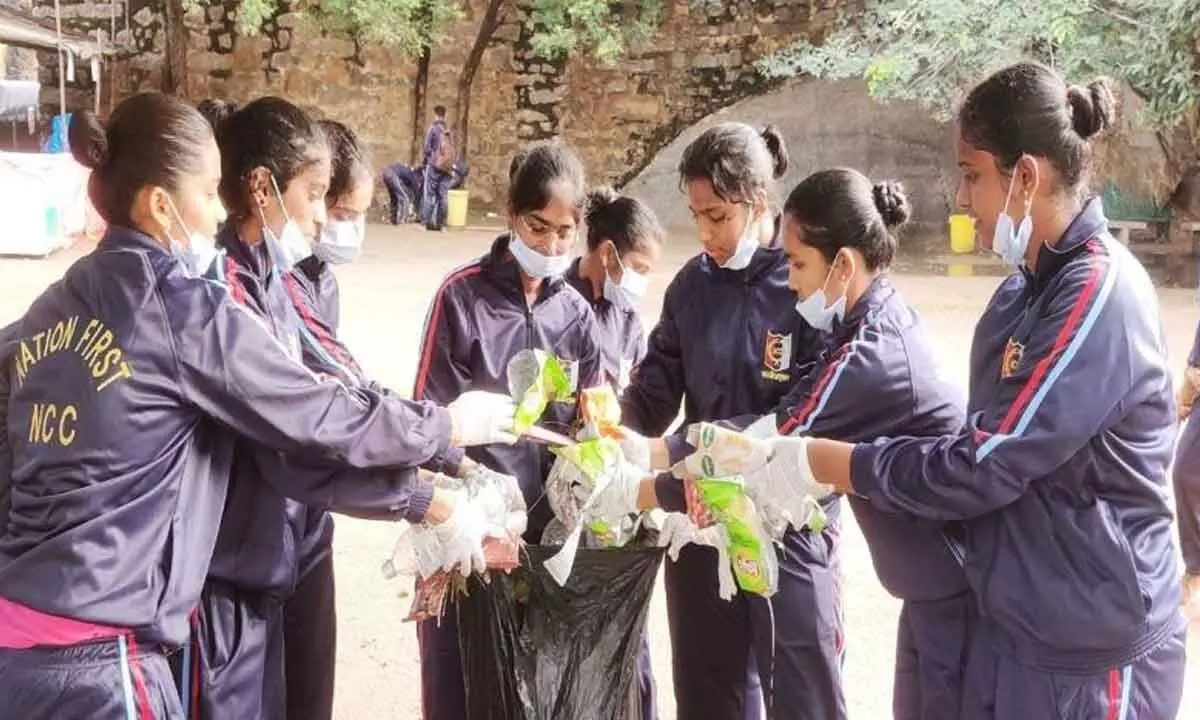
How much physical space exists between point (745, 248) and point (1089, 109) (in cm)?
91

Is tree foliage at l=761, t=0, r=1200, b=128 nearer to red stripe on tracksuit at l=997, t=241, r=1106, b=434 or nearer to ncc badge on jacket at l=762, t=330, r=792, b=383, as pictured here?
ncc badge on jacket at l=762, t=330, r=792, b=383

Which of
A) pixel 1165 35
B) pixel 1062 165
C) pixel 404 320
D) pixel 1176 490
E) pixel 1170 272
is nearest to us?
pixel 1062 165

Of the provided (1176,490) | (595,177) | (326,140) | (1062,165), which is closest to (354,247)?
(326,140)

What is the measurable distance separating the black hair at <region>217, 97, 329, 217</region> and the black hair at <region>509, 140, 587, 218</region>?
0.53 metres

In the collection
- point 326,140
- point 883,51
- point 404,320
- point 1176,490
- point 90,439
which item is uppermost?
point 883,51

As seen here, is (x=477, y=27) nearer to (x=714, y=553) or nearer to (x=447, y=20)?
(x=447, y=20)

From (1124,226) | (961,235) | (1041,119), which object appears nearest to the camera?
(1041,119)

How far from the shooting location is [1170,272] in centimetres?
1109

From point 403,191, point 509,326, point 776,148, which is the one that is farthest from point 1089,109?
point 403,191

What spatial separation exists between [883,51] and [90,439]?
35.2ft

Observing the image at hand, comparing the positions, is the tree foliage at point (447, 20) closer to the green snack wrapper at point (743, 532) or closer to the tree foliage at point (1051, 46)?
the tree foliage at point (1051, 46)

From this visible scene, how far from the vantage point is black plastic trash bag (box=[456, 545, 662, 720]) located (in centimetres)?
243

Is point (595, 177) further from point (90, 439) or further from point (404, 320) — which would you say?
point (90, 439)

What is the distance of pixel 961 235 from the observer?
1289 centimetres
